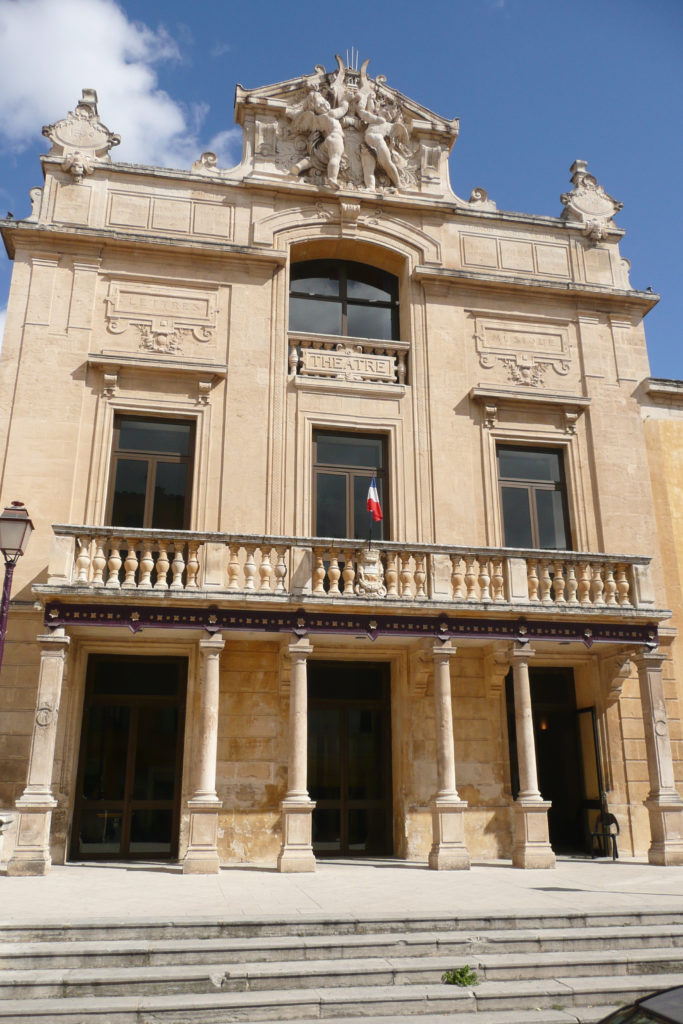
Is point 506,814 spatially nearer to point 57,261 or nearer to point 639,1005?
point 639,1005

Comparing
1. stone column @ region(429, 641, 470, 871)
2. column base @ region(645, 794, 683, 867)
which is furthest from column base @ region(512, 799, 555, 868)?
column base @ region(645, 794, 683, 867)

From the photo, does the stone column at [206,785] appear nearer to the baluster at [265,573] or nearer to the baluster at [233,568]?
the baluster at [233,568]

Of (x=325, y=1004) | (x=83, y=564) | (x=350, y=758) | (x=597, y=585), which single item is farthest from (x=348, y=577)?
(x=325, y=1004)

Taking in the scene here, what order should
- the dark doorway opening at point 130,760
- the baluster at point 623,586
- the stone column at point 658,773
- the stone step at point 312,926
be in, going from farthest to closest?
the baluster at point 623,586, the dark doorway opening at point 130,760, the stone column at point 658,773, the stone step at point 312,926

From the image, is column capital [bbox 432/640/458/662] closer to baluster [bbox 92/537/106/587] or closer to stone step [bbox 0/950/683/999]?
baluster [bbox 92/537/106/587]

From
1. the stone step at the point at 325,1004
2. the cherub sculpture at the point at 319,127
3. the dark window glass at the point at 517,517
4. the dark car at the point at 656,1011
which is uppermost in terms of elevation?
the cherub sculpture at the point at 319,127

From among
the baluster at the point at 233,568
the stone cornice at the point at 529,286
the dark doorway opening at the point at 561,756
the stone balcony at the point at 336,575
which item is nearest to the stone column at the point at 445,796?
the stone balcony at the point at 336,575

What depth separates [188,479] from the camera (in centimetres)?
1568

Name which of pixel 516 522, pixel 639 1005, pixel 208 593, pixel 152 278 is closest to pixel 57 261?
pixel 152 278

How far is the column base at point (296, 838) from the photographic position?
1213cm

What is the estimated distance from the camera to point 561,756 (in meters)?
16.0

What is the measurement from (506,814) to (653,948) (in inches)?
258

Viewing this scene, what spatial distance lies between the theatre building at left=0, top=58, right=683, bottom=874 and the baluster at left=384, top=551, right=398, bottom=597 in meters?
0.05

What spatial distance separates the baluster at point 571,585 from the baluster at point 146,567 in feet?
22.6
